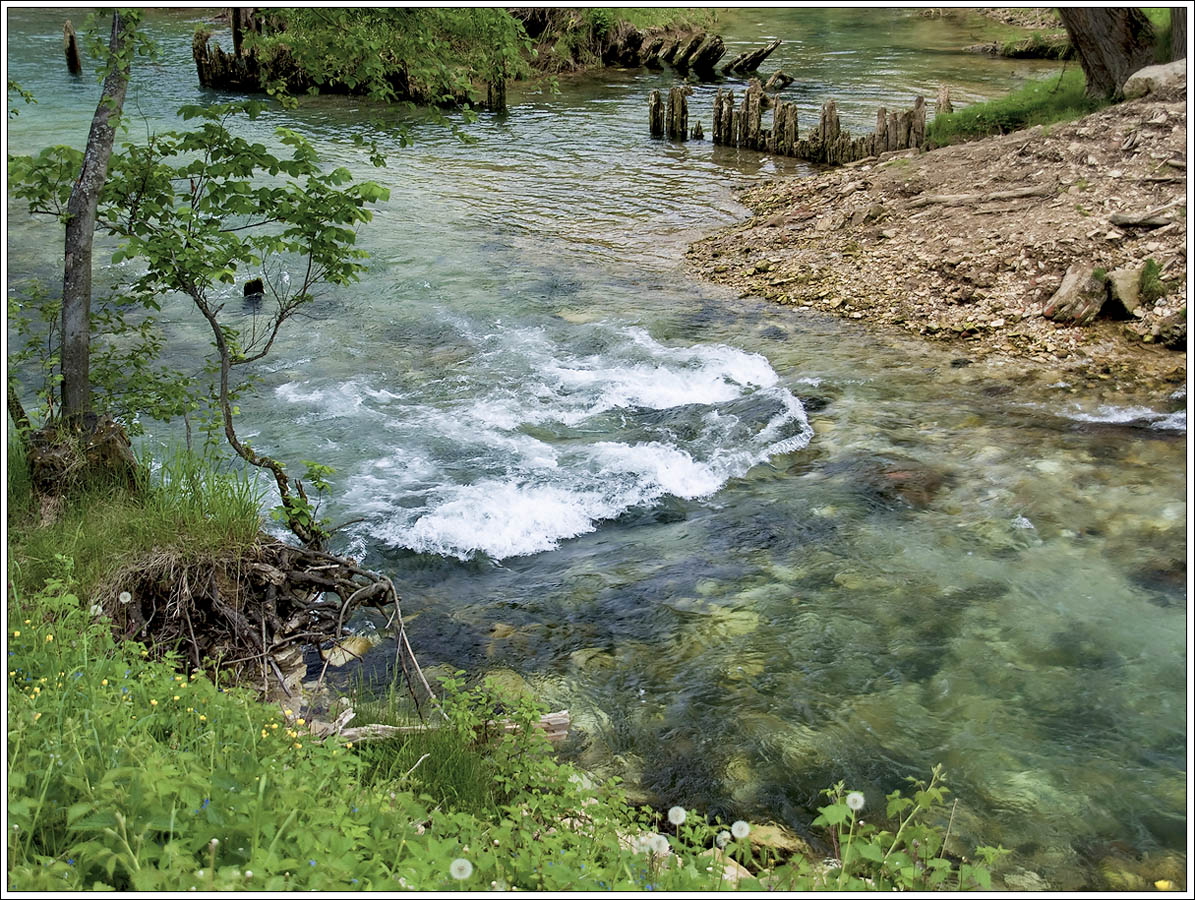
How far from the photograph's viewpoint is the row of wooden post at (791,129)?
18844mm

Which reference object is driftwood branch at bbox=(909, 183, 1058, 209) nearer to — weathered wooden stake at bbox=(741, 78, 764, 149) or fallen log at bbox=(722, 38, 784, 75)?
weathered wooden stake at bbox=(741, 78, 764, 149)

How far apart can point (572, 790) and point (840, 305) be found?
9822mm

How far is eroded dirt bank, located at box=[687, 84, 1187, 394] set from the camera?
10967 millimetres

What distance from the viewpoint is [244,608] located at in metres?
5.65

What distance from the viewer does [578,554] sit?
7.80m

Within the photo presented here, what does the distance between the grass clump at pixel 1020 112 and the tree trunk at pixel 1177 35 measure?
1217mm

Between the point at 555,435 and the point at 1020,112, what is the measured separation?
12315mm

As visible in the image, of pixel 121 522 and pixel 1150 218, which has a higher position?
pixel 1150 218

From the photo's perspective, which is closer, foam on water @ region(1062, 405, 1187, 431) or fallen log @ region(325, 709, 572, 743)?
fallen log @ region(325, 709, 572, 743)

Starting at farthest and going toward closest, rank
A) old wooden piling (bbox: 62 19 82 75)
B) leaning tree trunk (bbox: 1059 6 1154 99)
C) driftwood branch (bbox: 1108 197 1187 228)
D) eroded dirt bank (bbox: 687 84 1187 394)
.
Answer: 1. old wooden piling (bbox: 62 19 82 75)
2. leaning tree trunk (bbox: 1059 6 1154 99)
3. driftwood branch (bbox: 1108 197 1187 228)
4. eroded dirt bank (bbox: 687 84 1187 394)

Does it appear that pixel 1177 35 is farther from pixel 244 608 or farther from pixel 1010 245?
pixel 244 608

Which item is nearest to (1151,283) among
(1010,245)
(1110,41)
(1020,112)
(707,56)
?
(1010,245)

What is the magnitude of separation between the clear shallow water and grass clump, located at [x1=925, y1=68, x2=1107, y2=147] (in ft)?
22.3

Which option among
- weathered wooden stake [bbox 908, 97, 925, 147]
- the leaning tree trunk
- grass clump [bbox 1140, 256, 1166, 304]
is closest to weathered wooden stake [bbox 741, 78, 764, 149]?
weathered wooden stake [bbox 908, 97, 925, 147]
